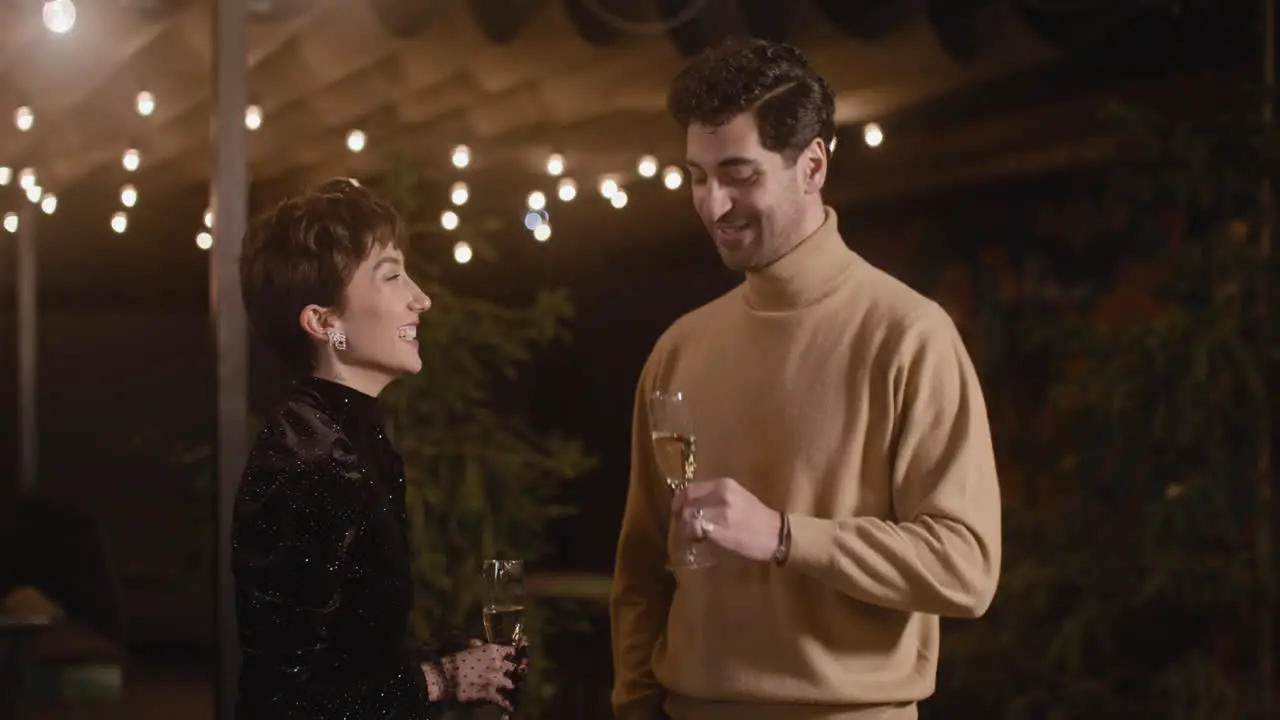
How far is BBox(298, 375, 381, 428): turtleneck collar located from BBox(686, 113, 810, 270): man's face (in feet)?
1.88

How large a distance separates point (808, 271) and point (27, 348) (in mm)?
2239

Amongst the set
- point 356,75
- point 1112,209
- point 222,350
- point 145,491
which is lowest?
point 145,491

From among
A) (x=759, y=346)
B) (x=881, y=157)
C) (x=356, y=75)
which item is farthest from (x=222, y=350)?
(x=881, y=157)

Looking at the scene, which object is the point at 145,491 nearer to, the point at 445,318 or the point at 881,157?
the point at 445,318

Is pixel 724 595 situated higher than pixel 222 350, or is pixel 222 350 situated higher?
pixel 222 350

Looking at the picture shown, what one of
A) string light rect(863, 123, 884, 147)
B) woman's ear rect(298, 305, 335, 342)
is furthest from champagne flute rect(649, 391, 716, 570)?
string light rect(863, 123, 884, 147)

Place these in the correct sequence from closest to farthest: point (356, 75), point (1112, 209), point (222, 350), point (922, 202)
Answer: point (222, 350) < point (356, 75) < point (1112, 209) < point (922, 202)

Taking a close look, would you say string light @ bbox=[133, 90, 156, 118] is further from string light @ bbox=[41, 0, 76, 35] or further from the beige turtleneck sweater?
the beige turtleneck sweater

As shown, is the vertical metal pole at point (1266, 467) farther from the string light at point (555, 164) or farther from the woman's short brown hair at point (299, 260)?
the woman's short brown hair at point (299, 260)

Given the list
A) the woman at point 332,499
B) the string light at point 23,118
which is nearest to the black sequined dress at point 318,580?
the woman at point 332,499

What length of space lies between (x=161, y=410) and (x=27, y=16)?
1016mm

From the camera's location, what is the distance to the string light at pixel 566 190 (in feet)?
14.3

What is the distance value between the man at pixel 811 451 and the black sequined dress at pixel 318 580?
16.5 inches

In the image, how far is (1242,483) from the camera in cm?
413
